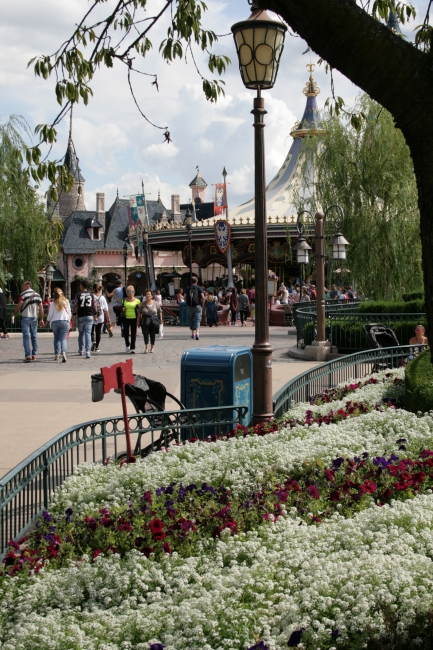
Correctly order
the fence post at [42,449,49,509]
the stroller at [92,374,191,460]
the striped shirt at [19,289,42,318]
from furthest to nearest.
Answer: the striped shirt at [19,289,42,318] < the stroller at [92,374,191,460] < the fence post at [42,449,49,509]

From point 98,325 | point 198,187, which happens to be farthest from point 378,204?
point 198,187

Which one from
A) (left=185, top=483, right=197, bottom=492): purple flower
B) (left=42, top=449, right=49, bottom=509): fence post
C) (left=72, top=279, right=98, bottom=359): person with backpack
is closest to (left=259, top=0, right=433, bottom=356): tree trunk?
(left=185, top=483, right=197, bottom=492): purple flower

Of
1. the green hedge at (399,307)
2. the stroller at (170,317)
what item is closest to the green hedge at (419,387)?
the green hedge at (399,307)

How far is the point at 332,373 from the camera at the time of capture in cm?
1126

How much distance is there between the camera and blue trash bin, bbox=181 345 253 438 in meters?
7.87

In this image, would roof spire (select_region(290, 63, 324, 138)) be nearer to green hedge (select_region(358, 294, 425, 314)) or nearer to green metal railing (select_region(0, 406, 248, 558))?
green hedge (select_region(358, 294, 425, 314))

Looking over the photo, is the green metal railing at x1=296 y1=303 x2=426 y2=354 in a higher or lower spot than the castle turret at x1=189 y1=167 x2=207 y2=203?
lower

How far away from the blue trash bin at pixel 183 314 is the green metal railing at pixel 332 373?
21.6 meters

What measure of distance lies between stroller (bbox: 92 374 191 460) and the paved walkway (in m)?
1.23

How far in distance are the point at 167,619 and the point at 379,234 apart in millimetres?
22391

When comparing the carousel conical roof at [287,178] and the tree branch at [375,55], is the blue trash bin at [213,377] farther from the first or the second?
the carousel conical roof at [287,178]

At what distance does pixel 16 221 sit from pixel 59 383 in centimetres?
1684

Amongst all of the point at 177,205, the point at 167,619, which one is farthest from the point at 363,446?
the point at 177,205

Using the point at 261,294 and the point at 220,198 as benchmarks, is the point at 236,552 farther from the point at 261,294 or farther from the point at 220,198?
the point at 220,198
